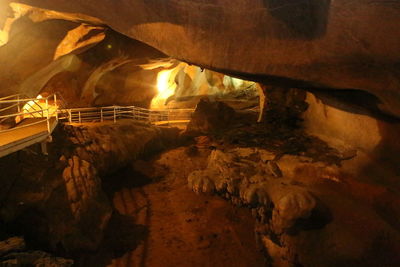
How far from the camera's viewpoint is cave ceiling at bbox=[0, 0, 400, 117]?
5.41 m

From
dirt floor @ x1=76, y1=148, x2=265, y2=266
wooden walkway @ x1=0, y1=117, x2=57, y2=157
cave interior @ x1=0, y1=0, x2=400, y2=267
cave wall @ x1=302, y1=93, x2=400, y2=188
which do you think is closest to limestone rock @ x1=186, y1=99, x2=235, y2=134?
dirt floor @ x1=76, y1=148, x2=265, y2=266

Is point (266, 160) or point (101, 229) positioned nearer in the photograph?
point (101, 229)

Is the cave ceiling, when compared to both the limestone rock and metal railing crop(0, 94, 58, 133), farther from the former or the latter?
the limestone rock

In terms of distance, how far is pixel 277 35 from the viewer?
589 centimetres

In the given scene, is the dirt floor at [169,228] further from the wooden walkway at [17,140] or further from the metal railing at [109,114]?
the metal railing at [109,114]

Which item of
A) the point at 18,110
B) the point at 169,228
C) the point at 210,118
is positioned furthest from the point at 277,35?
the point at 210,118

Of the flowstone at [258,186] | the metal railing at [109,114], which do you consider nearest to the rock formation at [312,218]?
the flowstone at [258,186]

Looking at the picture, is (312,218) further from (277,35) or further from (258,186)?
(277,35)

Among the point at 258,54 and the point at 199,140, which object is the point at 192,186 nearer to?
the point at 199,140

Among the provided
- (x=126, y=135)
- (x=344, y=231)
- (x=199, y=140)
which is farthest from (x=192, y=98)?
(x=344, y=231)

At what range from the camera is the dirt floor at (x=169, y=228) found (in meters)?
7.17

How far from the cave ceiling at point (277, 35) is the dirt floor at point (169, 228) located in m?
4.29

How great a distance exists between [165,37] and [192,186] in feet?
17.8

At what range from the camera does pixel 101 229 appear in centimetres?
744
